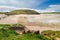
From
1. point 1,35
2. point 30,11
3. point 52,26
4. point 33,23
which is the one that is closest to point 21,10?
point 30,11

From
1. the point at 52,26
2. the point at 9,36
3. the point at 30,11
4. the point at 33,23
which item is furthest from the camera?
the point at 30,11

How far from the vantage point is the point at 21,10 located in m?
43.1

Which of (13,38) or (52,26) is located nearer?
(13,38)

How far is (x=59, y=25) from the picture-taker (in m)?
27.6

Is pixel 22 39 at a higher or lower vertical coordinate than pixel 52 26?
higher

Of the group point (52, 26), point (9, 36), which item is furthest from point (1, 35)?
point (52, 26)

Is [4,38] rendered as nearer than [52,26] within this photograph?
Yes

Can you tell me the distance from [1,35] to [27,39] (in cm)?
141

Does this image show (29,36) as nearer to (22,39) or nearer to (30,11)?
(22,39)

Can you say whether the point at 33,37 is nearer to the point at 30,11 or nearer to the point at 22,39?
the point at 22,39

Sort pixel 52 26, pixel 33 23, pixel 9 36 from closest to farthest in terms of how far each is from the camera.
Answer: pixel 9 36
pixel 52 26
pixel 33 23

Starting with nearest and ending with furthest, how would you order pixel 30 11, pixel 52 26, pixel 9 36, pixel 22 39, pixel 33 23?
1. pixel 22 39
2. pixel 9 36
3. pixel 52 26
4. pixel 33 23
5. pixel 30 11

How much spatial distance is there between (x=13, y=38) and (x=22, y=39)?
464 mm

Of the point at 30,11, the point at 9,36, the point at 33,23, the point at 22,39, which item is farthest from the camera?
the point at 30,11
